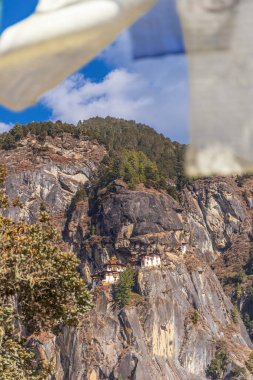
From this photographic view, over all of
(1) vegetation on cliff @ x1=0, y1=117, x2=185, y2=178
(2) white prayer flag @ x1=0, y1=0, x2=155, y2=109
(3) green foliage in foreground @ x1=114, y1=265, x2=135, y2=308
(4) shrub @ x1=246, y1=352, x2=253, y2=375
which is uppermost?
A: (1) vegetation on cliff @ x1=0, y1=117, x2=185, y2=178

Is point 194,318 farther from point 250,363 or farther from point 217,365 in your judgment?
point 250,363

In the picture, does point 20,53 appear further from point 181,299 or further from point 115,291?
point 181,299

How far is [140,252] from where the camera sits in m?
63.6

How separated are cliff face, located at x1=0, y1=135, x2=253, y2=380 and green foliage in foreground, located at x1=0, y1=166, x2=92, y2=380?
3575 cm

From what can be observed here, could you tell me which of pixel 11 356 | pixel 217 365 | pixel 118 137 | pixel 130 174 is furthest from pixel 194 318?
pixel 11 356

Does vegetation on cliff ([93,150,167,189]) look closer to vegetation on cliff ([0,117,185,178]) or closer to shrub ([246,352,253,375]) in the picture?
vegetation on cliff ([0,117,185,178])

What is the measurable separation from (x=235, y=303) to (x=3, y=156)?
37.7 m

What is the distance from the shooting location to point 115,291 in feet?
183

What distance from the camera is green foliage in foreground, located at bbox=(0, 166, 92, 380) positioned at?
25.3 feet

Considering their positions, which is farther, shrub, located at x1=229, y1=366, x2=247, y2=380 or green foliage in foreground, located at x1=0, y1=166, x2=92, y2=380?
shrub, located at x1=229, y1=366, x2=247, y2=380

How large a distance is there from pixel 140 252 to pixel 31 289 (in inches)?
2210

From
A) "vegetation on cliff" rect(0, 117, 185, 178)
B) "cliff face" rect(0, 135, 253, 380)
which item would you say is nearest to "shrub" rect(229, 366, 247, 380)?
"cliff face" rect(0, 135, 253, 380)

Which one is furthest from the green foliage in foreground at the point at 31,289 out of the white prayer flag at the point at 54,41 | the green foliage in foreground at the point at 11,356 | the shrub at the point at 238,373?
the shrub at the point at 238,373

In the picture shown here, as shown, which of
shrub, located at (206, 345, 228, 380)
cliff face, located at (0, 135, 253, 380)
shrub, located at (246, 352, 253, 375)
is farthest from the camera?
shrub, located at (246, 352, 253, 375)
